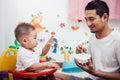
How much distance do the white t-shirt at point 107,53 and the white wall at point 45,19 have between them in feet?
2.43

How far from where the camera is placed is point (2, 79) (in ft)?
4.35

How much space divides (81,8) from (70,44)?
398mm

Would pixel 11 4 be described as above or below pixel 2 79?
above

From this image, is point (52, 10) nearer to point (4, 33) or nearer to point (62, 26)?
point (62, 26)

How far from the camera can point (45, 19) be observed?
7.03 ft

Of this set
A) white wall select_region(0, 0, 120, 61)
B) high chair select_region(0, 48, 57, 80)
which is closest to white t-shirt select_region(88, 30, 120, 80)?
high chair select_region(0, 48, 57, 80)

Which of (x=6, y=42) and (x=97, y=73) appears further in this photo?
(x=6, y=42)

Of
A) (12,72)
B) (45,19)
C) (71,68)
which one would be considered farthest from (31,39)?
(45,19)

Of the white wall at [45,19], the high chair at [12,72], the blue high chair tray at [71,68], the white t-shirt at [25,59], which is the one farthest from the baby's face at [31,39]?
the white wall at [45,19]

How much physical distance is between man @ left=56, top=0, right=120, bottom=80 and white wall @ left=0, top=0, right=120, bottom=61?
73cm

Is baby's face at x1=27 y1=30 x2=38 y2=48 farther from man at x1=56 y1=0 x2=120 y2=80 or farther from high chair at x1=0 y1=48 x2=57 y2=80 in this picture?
man at x1=56 y1=0 x2=120 y2=80

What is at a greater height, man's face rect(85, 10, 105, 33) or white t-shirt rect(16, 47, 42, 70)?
man's face rect(85, 10, 105, 33)

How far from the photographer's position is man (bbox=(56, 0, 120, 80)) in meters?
1.18

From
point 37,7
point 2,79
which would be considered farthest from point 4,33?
point 2,79
